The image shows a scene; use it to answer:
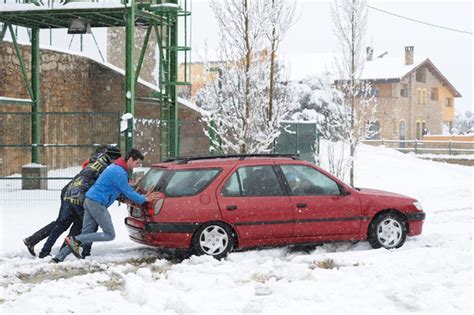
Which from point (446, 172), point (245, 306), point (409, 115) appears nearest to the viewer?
point (245, 306)

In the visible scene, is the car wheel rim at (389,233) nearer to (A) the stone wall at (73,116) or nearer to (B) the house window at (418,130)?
(A) the stone wall at (73,116)

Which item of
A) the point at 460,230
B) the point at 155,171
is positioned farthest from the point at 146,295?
the point at 460,230

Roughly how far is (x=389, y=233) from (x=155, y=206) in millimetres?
3560

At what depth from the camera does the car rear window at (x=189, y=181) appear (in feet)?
31.8

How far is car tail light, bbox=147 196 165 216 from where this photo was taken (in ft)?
31.3

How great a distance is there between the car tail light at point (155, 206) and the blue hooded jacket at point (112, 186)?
13 centimetres

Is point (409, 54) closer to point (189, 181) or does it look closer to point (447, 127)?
point (447, 127)

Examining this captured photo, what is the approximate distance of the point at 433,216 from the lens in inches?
567

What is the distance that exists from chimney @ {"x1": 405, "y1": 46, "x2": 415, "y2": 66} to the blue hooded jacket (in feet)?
154

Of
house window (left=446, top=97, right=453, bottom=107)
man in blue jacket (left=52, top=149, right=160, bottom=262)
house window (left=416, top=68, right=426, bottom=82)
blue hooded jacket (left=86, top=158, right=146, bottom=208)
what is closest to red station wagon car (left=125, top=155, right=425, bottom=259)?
blue hooded jacket (left=86, top=158, right=146, bottom=208)

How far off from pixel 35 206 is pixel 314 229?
7.92 m

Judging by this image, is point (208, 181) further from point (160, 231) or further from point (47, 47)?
point (47, 47)

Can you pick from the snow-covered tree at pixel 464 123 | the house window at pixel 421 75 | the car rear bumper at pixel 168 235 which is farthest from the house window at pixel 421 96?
the car rear bumper at pixel 168 235

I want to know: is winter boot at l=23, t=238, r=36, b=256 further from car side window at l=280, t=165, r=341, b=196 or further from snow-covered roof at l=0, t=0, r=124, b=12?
snow-covered roof at l=0, t=0, r=124, b=12
